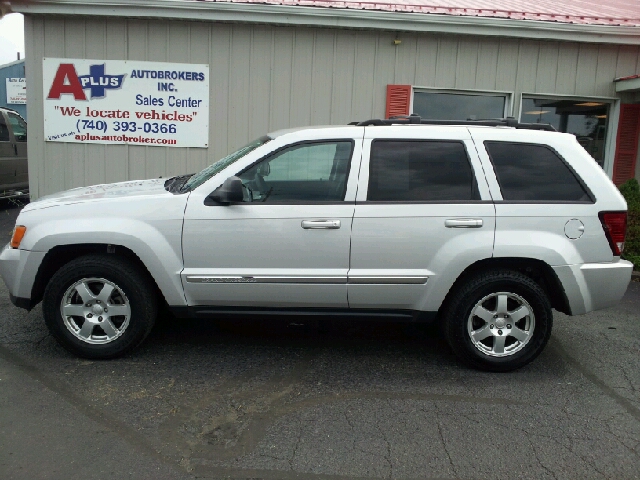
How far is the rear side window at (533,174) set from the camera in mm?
4352

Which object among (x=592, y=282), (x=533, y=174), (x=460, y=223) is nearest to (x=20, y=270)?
(x=460, y=223)

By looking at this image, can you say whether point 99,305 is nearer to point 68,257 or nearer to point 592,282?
point 68,257

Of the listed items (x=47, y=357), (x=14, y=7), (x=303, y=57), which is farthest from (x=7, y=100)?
(x=47, y=357)

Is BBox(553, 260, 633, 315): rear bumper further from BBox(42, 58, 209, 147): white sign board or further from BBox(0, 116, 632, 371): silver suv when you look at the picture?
BBox(42, 58, 209, 147): white sign board

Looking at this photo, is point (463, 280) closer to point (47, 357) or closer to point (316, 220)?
point (316, 220)

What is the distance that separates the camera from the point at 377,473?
3.13 m

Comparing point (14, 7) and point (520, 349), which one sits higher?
point (14, 7)

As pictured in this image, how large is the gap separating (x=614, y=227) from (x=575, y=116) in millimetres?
5274

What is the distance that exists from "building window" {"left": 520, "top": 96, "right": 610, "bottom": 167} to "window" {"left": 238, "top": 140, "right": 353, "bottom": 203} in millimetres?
5458

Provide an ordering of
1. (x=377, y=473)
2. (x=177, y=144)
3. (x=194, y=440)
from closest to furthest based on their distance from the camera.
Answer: (x=377, y=473), (x=194, y=440), (x=177, y=144)

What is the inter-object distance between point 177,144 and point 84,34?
197 centimetres

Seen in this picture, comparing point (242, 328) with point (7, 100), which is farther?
point (7, 100)

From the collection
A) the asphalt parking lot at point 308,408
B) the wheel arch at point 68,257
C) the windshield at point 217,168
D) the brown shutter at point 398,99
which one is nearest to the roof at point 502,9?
the brown shutter at point 398,99

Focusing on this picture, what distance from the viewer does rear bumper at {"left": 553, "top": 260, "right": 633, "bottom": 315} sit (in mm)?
4281
